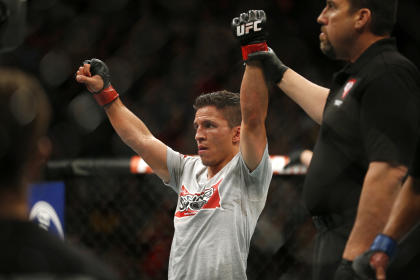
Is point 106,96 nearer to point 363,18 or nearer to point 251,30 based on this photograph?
point 251,30

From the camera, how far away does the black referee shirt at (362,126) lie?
4.40 ft

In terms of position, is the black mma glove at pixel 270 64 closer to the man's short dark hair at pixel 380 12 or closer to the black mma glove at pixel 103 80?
the man's short dark hair at pixel 380 12

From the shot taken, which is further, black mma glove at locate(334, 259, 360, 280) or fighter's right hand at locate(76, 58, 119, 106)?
fighter's right hand at locate(76, 58, 119, 106)

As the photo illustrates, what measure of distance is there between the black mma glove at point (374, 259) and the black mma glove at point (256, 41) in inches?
23.4

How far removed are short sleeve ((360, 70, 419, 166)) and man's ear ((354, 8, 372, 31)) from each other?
0.16 meters

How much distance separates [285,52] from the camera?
3.96 m

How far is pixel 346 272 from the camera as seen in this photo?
137 cm

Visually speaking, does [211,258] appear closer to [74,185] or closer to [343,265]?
[343,265]

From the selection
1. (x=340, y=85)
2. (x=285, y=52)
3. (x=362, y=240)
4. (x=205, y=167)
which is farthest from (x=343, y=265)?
(x=285, y=52)

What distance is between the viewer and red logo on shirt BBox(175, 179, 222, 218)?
74.5 inches

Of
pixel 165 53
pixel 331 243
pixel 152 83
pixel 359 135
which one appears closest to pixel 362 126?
pixel 359 135

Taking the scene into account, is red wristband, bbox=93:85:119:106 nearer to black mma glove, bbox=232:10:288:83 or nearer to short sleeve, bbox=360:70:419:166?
black mma glove, bbox=232:10:288:83

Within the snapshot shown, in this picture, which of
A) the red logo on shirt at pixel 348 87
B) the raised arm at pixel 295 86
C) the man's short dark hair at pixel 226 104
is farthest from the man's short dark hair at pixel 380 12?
the man's short dark hair at pixel 226 104

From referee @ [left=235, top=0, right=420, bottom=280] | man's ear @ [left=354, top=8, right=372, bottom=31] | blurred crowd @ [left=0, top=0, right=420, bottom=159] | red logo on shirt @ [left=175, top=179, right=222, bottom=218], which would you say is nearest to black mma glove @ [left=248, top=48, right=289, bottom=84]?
referee @ [left=235, top=0, right=420, bottom=280]
